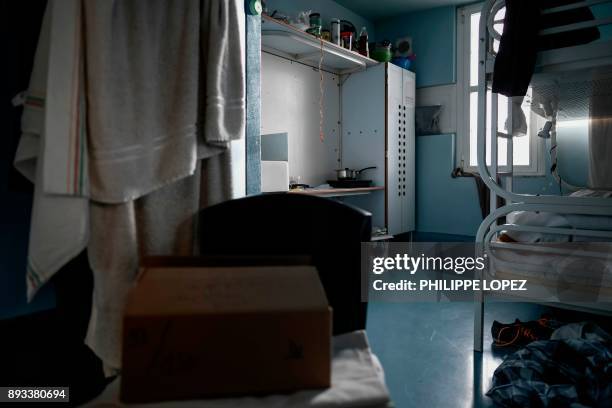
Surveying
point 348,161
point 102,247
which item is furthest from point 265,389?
point 348,161

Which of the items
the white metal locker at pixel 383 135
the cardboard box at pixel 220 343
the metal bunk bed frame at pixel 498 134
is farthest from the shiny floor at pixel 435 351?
the white metal locker at pixel 383 135

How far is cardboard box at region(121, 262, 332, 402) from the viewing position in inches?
26.6

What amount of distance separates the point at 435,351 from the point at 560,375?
556 mm

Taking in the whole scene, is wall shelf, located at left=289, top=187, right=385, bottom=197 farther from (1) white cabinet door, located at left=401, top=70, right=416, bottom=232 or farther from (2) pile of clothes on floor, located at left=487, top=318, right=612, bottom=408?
(2) pile of clothes on floor, located at left=487, top=318, right=612, bottom=408

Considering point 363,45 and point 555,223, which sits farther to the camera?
point 363,45

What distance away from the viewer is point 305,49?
299 centimetres

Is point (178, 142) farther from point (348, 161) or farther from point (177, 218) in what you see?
point (348, 161)

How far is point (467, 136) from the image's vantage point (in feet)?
12.0

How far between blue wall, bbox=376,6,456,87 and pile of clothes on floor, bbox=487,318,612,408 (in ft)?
A: 8.91

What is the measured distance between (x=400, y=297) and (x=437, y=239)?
1.24m

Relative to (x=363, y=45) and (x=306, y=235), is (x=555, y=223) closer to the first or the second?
(x=306, y=235)

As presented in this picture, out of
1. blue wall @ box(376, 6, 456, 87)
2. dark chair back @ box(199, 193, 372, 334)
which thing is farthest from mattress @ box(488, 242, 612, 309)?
blue wall @ box(376, 6, 456, 87)

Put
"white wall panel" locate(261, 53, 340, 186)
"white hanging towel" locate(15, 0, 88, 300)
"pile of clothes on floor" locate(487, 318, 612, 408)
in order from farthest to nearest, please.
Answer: "white wall panel" locate(261, 53, 340, 186) < "pile of clothes on floor" locate(487, 318, 612, 408) < "white hanging towel" locate(15, 0, 88, 300)

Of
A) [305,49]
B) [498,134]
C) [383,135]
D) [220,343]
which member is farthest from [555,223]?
[305,49]
